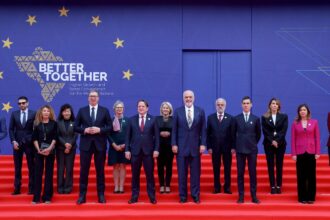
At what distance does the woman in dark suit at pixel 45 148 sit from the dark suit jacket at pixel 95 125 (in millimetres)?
449

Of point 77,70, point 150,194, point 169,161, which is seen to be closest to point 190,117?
point 169,161

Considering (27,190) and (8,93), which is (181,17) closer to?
(8,93)

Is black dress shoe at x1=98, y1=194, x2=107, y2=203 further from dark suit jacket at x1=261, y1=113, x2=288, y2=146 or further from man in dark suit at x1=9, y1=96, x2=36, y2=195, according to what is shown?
dark suit jacket at x1=261, y1=113, x2=288, y2=146

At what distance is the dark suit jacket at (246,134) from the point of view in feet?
24.1

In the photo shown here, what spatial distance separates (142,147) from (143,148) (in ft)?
0.07

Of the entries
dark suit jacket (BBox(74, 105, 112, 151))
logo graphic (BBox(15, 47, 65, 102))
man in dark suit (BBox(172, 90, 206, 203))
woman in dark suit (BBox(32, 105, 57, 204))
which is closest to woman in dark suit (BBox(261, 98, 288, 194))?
man in dark suit (BBox(172, 90, 206, 203))

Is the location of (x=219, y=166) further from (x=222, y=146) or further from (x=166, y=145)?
(x=166, y=145)

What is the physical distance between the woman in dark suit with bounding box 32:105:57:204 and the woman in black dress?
3.10ft

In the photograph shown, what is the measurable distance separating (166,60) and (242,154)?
4.28 metres

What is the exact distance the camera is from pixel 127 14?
11.1 metres

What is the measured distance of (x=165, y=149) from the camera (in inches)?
303

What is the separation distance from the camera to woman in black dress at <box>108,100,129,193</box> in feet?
25.2

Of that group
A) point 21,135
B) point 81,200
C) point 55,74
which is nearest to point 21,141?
point 21,135
